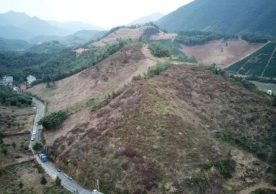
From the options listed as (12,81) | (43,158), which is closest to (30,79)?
(12,81)

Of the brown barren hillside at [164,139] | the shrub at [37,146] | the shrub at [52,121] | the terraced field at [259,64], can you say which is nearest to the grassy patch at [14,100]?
the shrub at [52,121]

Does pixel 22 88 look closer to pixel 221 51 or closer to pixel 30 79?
pixel 30 79

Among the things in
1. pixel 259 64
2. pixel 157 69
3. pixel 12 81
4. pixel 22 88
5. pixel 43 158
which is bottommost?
pixel 12 81

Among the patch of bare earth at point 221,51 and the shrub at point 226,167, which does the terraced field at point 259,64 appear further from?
the shrub at point 226,167

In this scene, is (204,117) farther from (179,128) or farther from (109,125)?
(109,125)

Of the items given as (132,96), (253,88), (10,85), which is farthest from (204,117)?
(10,85)

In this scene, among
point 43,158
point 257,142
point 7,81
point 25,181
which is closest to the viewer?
point 25,181
